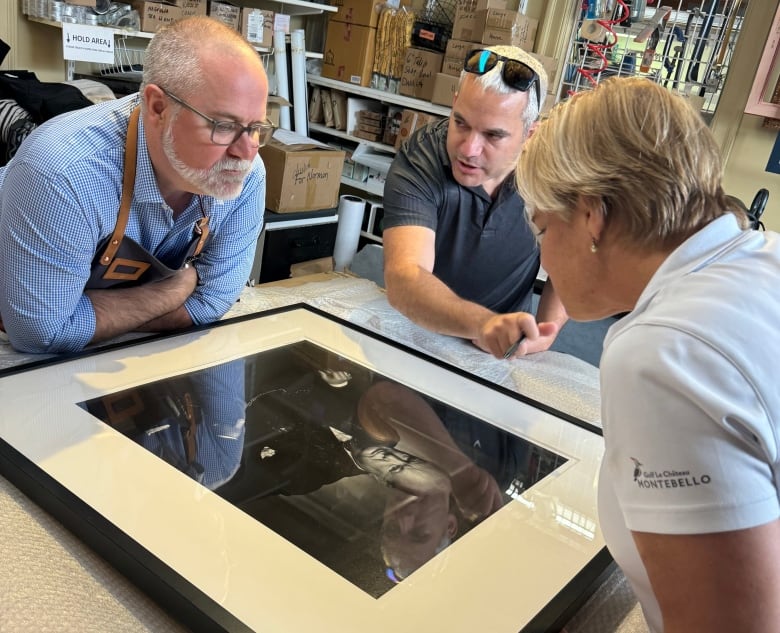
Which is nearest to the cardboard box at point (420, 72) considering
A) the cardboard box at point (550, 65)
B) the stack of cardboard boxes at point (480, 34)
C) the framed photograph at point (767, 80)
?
the stack of cardboard boxes at point (480, 34)

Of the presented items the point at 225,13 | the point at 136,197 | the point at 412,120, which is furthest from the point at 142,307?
the point at 412,120

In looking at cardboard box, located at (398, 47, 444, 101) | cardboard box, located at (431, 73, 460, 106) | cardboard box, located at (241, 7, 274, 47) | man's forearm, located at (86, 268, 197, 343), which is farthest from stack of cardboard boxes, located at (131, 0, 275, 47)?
man's forearm, located at (86, 268, 197, 343)

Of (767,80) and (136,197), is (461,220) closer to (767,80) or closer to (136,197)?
(136,197)

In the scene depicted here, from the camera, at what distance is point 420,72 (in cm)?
344

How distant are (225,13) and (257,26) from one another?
0.23 metres

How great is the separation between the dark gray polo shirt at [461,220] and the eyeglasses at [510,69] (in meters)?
0.22

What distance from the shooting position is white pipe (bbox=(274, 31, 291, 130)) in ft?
11.2

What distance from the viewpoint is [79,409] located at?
949 mm

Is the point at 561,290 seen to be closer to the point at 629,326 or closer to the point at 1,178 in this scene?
the point at 629,326

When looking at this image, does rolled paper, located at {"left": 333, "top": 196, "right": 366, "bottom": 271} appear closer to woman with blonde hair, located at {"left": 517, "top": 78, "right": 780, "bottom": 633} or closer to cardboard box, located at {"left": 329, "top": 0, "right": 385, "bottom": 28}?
cardboard box, located at {"left": 329, "top": 0, "right": 385, "bottom": 28}

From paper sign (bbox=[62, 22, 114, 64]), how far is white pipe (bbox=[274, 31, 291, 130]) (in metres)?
1.25

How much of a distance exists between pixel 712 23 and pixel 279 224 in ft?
6.74

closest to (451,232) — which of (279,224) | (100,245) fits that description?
(100,245)

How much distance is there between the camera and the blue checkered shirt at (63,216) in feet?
3.63
